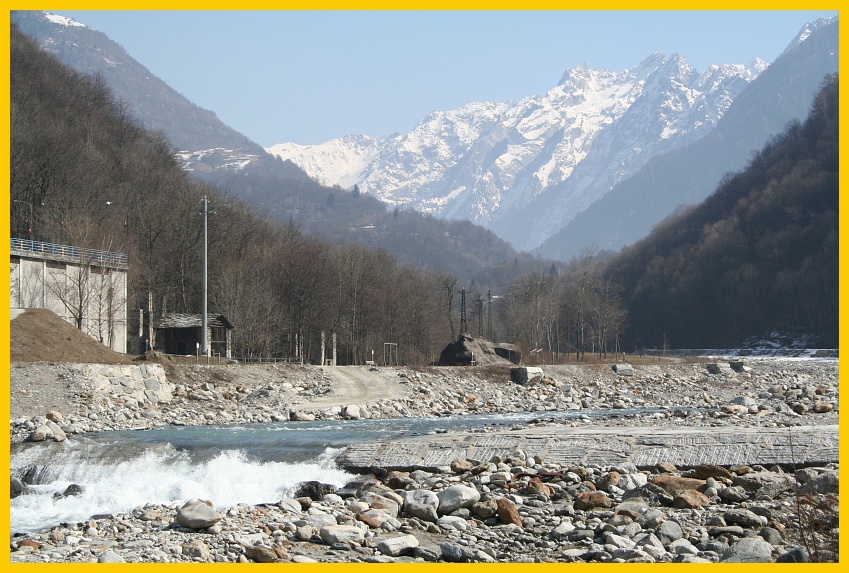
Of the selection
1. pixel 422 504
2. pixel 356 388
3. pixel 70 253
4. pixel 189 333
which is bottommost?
pixel 422 504

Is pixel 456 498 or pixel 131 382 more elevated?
pixel 131 382

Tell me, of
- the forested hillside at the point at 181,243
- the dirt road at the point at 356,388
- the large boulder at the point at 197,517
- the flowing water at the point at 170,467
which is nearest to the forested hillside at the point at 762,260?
the forested hillside at the point at 181,243

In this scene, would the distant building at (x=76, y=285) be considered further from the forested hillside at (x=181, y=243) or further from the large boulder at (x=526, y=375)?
the large boulder at (x=526, y=375)

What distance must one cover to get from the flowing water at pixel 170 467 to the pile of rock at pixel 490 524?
4.87 ft

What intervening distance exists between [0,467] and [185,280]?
55.7 meters

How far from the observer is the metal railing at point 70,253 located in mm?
56312

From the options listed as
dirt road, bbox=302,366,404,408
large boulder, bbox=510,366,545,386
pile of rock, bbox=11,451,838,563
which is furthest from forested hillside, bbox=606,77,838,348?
pile of rock, bbox=11,451,838,563

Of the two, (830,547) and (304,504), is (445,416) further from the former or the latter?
(830,547)

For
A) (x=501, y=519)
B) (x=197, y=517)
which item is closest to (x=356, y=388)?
(x=501, y=519)

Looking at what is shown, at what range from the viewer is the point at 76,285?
57344 millimetres

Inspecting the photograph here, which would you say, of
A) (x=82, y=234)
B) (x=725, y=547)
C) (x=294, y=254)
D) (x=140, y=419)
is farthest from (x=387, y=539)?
(x=294, y=254)

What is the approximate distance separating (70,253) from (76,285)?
3.09 meters

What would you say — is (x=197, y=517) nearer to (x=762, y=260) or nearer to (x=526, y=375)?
(x=526, y=375)

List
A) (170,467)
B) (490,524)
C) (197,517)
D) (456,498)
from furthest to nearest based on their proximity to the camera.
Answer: (170,467), (456,498), (490,524), (197,517)
